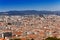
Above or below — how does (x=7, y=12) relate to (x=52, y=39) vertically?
below

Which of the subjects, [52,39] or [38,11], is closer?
[52,39]

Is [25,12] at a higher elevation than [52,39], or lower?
lower

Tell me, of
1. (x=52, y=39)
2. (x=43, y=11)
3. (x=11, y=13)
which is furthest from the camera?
(x=43, y=11)

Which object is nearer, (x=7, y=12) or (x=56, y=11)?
(x=7, y=12)

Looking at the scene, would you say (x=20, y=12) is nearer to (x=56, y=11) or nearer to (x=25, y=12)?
(x=25, y=12)

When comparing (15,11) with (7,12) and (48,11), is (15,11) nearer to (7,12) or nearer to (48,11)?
(7,12)

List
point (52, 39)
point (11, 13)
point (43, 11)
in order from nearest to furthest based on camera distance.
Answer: point (52, 39) < point (11, 13) < point (43, 11)

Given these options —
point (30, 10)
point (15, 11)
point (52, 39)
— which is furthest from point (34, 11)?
point (52, 39)

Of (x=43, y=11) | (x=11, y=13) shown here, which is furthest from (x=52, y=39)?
(x=43, y=11)
